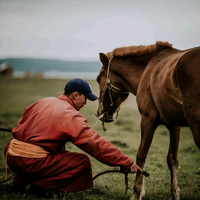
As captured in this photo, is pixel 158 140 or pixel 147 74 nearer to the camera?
pixel 147 74

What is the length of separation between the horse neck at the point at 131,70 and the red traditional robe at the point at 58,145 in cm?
140

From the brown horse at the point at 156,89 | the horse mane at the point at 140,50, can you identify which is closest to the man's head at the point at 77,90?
the brown horse at the point at 156,89

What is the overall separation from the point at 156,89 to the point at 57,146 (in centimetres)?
139

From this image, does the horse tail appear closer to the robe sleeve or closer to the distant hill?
the robe sleeve

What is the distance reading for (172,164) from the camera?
359cm

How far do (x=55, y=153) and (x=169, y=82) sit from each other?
1.54m

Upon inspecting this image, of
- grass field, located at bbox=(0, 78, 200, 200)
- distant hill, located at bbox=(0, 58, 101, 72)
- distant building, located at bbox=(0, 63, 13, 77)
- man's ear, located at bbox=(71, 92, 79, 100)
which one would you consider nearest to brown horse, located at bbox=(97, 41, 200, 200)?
grass field, located at bbox=(0, 78, 200, 200)

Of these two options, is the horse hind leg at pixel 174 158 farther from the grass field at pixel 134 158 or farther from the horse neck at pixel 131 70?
the horse neck at pixel 131 70

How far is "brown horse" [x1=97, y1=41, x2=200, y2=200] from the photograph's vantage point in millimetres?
2225

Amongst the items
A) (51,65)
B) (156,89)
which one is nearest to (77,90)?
(156,89)

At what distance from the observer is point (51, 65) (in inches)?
1238

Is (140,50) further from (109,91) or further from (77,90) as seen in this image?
(77,90)

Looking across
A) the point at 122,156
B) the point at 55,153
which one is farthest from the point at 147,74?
the point at 55,153

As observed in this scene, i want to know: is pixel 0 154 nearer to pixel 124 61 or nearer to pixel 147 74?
pixel 124 61
